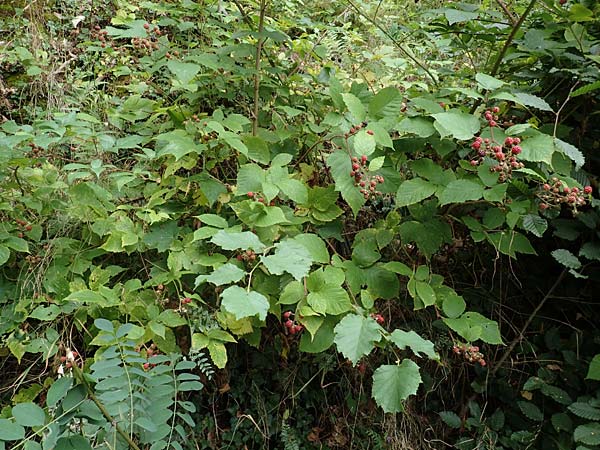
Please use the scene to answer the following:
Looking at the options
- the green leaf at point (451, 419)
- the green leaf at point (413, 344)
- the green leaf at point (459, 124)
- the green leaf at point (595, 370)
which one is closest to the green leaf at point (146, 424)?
the green leaf at point (413, 344)

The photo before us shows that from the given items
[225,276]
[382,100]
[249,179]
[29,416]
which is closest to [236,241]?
[225,276]

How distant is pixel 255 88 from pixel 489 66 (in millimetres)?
967

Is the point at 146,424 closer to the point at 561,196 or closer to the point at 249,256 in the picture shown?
the point at 249,256

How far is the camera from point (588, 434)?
4.99 ft

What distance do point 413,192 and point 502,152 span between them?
28 centimetres

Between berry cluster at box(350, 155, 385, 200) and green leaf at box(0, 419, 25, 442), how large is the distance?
3.28ft

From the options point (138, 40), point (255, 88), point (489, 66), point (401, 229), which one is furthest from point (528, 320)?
point (138, 40)

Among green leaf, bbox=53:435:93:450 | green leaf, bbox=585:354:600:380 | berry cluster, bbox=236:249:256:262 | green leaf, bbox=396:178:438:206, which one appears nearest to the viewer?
green leaf, bbox=53:435:93:450

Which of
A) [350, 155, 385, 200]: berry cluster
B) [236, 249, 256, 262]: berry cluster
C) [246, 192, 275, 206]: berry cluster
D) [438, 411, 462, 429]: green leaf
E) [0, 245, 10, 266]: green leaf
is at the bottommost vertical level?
[438, 411, 462, 429]: green leaf

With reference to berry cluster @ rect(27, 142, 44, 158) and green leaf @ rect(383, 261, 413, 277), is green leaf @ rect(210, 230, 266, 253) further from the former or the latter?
berry cluster @ rect(27, 142, 44, 158)

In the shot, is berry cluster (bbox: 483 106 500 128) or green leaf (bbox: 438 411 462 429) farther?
green leaf (bbox: 438 411 462 429)

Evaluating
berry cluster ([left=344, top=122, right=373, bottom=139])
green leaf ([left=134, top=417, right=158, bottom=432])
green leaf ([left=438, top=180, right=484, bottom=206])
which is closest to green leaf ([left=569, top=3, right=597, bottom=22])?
green leaf ([left=438, top=180, right=484, bottom=206])

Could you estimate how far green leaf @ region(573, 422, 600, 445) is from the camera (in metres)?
1.51

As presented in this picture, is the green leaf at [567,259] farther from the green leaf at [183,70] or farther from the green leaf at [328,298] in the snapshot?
the green leaf at [183,70]
